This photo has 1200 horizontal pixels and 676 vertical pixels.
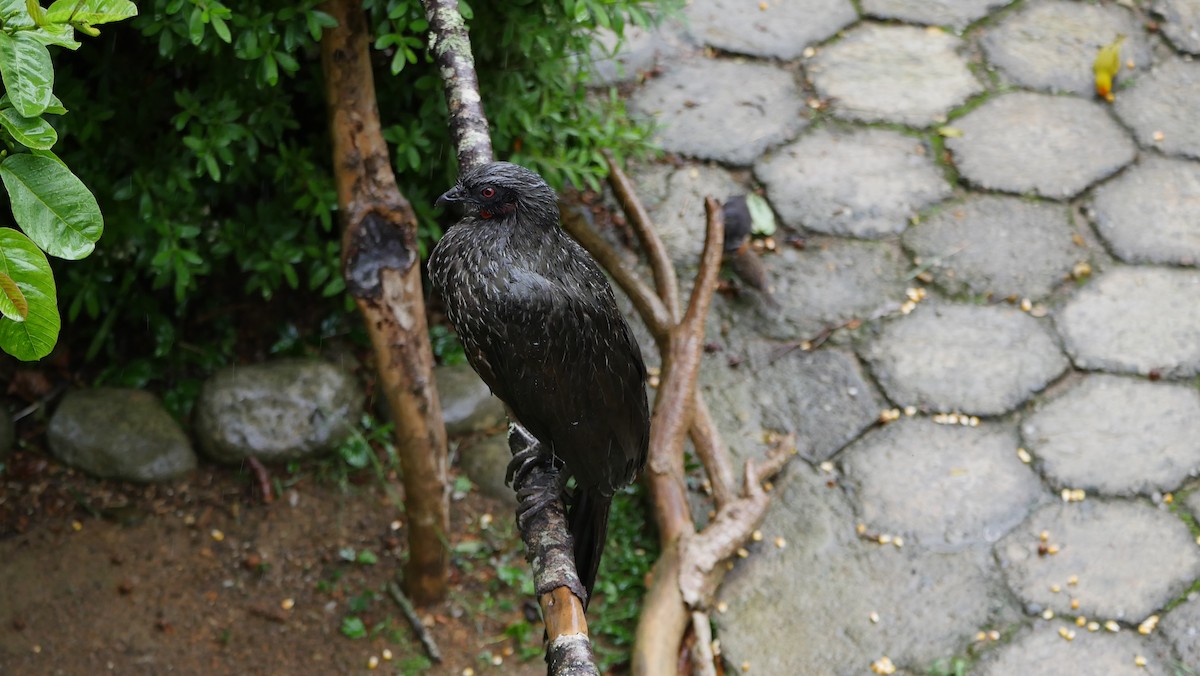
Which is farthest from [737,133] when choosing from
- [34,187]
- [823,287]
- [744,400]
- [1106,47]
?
[34,187]

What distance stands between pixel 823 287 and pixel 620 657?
1.73 m

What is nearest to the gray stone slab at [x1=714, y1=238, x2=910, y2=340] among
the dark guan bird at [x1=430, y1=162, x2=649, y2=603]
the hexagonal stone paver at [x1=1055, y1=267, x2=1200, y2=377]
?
the hexagonal stone paver at [x1=1055, y1=267, x2=1200, y2=377]

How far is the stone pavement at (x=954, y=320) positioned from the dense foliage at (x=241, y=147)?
2.44 ft

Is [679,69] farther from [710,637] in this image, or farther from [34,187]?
[34,187]

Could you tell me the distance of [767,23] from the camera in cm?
Answer: 560

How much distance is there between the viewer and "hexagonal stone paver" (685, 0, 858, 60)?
5484 millimetres

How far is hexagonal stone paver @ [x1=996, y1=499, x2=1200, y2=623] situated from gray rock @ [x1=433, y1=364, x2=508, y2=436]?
173 centimetres

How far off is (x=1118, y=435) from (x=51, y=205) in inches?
137

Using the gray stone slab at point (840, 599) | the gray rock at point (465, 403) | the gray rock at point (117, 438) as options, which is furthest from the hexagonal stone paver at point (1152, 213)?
the gray rock at point (117, 438)

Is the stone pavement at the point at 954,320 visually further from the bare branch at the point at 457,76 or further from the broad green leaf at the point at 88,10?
the broad green leaf at the point at 88,10

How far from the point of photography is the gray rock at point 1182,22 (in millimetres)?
5613

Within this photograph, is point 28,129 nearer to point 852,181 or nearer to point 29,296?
point 29,296

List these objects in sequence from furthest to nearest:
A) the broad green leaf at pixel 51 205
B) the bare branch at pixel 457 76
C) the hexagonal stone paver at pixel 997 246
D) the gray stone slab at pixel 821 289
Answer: the hexagonal stone paver at pixel 997 246
the gray stone slab at pixel 821 289
the bare branch at pixel 457 76
the broad green leaf at pixel 51 205

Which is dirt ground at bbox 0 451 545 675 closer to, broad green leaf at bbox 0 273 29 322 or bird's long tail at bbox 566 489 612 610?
bird's long tail at bbox 566 489 612 610
